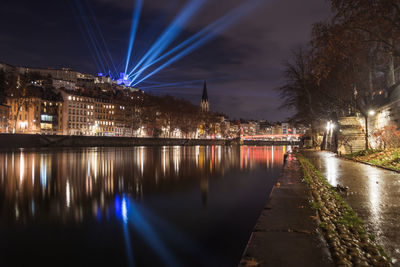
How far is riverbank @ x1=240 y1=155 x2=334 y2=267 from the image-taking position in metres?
3.42

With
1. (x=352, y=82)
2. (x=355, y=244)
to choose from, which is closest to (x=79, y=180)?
(x=355, y=244)

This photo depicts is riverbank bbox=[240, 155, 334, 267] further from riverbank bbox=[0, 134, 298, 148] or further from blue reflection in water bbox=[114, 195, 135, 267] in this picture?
riverbank bbox=[0, 134, 298, 148]

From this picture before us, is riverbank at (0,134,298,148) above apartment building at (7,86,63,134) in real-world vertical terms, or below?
below

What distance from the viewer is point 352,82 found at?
26734 mm

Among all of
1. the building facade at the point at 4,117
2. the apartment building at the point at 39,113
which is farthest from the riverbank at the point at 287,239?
the building facade at the point at 4,117

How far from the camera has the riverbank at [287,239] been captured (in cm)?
342

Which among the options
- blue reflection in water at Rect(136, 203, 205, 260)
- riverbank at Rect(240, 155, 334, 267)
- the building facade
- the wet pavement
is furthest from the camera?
the building facade

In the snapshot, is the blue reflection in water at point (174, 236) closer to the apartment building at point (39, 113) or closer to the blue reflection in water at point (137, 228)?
the blue reflection in water at point (137, 228)

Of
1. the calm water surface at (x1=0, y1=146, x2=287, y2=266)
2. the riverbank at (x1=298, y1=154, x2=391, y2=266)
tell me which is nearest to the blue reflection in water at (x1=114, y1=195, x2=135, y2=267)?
the calm water surface at (x1=0, y1=146, x2=287, y2=266)

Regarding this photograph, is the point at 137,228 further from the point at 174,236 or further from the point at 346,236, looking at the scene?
the point at 346,236

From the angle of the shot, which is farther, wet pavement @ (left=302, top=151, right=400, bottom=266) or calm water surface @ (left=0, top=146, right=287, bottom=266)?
calm water surface @ (left=0, top=146, right=287, bottom=266)

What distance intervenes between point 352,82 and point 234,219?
23.6 meters

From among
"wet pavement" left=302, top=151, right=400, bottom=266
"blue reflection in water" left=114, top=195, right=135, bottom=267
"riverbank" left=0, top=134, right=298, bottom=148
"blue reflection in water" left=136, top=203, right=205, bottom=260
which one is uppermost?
"riverbank" left=0, top=134, right=298, bottom=148

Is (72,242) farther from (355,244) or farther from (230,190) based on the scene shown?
(230,190)
